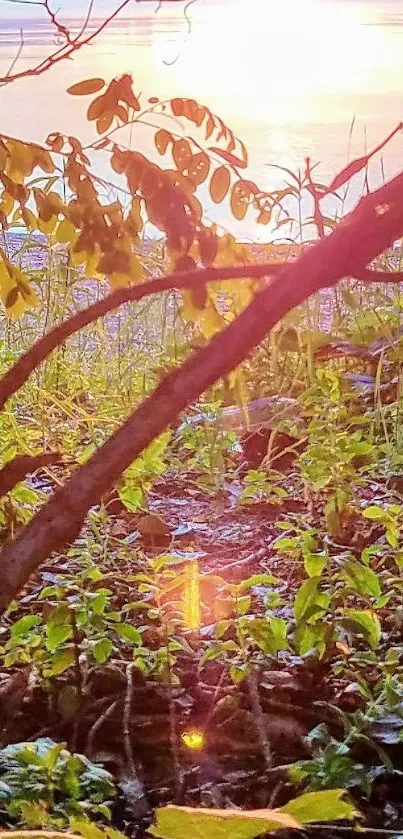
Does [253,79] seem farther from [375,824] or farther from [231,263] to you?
[375,824]

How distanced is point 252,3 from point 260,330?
78 centimetres

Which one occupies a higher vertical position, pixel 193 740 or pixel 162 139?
pixel 162 139

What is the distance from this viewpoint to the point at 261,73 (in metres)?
1.11

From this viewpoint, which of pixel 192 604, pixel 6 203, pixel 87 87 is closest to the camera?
pixel 87 87

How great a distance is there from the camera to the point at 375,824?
0.76 metres

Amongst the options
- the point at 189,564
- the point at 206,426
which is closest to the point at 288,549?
the point at 189,564

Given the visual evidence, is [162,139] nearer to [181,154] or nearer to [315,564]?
[181,154]

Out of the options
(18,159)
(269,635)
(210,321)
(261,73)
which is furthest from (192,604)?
(261,73)

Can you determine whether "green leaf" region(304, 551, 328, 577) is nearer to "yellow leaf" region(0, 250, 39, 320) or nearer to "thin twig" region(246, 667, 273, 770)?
"thin twig" region(246, 667, 273, 770)

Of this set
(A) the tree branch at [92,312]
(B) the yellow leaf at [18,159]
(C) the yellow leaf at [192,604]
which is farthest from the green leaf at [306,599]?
(A) the tree branch at [92,312]

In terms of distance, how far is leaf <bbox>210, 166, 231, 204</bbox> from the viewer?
26.7 inches

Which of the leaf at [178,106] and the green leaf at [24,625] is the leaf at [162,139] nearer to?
the leaf at [178,106]

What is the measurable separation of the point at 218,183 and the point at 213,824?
498 mm

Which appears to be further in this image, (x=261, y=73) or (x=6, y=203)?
(x=261, y=73)
